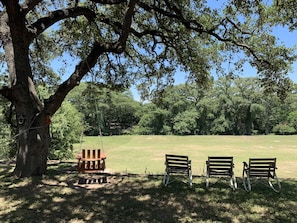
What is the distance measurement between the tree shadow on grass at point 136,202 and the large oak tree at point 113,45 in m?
1.75

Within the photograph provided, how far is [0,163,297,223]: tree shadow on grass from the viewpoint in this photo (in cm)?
460

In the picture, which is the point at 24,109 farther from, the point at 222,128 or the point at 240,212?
the point at 222,128

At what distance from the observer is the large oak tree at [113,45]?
749 cm

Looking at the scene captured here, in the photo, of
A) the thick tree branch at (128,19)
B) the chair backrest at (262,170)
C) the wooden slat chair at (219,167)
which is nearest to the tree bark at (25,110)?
the thick tree branch at (128,19)

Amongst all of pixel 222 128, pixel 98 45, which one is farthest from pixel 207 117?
pixel 98 45

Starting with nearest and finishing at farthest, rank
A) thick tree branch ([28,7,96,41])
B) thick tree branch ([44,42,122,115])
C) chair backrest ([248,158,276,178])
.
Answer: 1. chair backrest ([248,158,276,178])
2. thick tree branch ([44,42,122,115])
3. thick tree branch ([28,7,96,41])

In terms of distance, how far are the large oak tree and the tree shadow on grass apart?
5.74 feet

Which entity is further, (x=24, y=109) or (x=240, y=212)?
(x=24, y=109)

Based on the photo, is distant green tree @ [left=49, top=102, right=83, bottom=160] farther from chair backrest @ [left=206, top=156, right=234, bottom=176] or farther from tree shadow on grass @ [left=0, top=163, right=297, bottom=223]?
chair backrest @ [left=206, top=156, right=234, bottom=176]

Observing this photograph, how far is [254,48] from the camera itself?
30.8 ft

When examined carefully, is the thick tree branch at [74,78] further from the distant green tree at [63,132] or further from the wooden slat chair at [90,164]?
the distant green tree at [63,132]

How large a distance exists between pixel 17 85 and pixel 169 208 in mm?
5183

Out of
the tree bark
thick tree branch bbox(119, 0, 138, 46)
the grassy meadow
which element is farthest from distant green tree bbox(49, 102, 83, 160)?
thick tree branch bbox(119, 0, 138, 46)

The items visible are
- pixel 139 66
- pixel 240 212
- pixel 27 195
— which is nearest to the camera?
pixel 240 212
